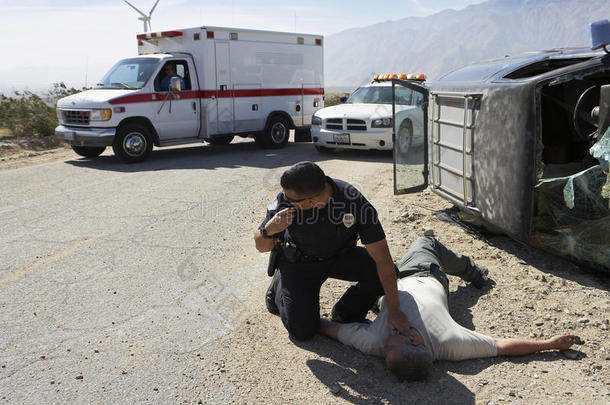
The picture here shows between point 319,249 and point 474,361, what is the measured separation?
3.97 feet

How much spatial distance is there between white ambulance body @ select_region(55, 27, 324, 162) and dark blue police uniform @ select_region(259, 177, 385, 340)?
826 centimetres

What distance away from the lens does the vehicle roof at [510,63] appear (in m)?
5.55

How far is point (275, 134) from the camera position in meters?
14.2

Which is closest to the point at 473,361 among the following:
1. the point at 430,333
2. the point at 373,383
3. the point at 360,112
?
the point at 430,333

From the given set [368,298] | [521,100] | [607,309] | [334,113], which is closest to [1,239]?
[368,298]

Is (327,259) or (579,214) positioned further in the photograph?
(579,214)

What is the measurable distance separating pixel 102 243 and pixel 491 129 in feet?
13.2

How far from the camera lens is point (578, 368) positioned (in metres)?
3.53

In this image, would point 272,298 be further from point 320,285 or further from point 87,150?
point 87,150

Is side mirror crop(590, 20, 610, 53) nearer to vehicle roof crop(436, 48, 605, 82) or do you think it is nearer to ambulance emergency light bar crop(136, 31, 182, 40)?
vehicle roof crop(436, 48, 605, 82)

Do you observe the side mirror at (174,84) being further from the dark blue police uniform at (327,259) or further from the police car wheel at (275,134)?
the dark blue police uniform at (327,259)

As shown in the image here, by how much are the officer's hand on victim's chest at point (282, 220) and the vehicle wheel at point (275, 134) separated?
1032cm

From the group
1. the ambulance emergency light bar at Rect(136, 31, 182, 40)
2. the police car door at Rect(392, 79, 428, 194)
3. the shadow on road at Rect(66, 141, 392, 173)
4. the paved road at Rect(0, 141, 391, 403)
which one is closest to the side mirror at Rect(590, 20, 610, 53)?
the police car door at Rect(392, 79, 428, 194)

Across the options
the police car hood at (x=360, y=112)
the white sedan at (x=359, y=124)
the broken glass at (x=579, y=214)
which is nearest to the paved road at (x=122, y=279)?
the white sedan at (x=359, y=124)
